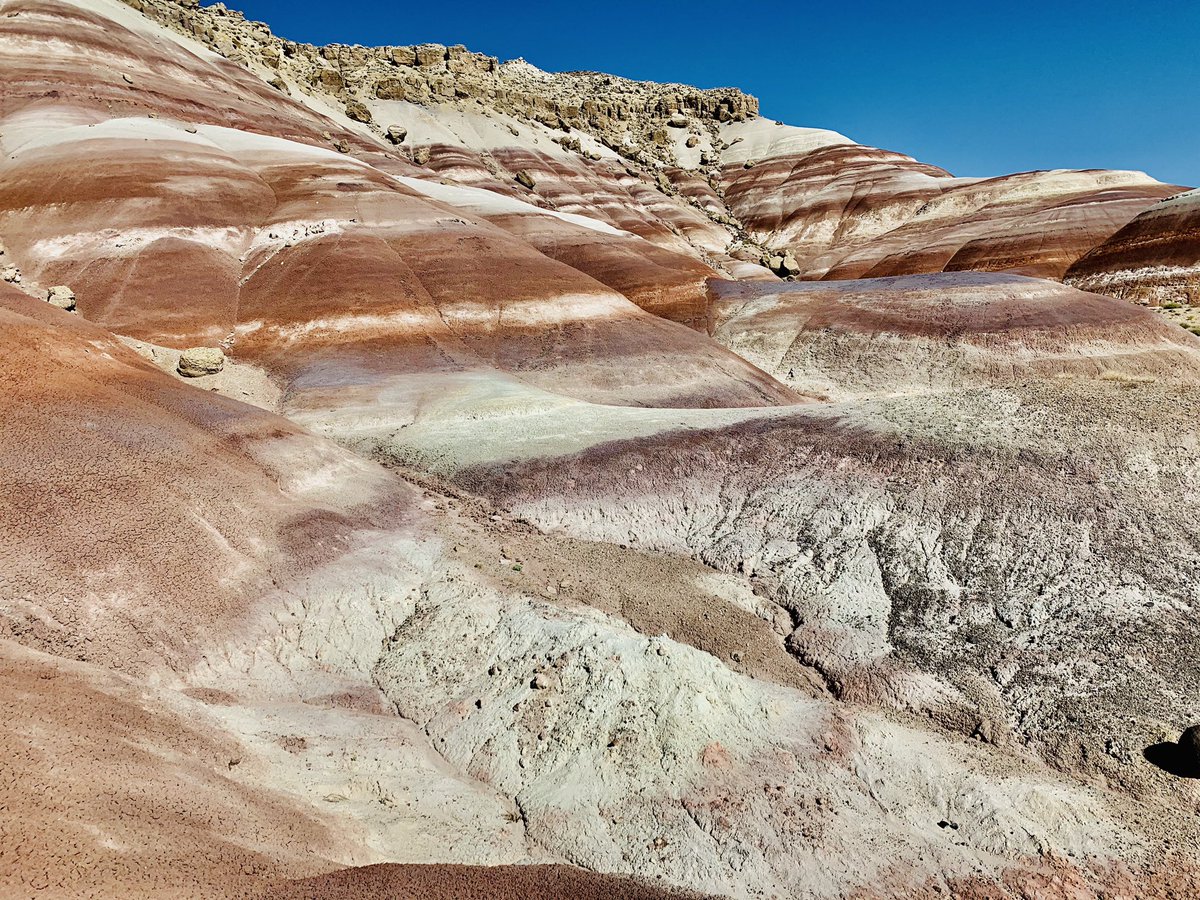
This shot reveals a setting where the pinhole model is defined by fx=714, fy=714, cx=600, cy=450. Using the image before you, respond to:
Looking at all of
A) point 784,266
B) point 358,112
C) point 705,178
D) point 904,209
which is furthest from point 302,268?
point 705,178

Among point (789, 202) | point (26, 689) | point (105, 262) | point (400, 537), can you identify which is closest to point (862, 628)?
point (400, 537)

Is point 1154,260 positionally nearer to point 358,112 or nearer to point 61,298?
point 61,298

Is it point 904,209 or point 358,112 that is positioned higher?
point 904,209

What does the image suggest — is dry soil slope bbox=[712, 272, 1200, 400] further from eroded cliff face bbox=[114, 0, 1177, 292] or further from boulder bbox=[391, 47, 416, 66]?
boulder bbox=[391, 47, 416, 66]

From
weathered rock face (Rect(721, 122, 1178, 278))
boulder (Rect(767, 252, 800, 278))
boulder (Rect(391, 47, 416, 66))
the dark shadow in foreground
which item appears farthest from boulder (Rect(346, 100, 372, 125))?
the dark shadow in foreground

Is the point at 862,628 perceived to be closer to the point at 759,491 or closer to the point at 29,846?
the point at 759,491

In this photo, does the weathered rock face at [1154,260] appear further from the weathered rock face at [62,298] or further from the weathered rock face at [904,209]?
the weathered rock face at [62,298]
